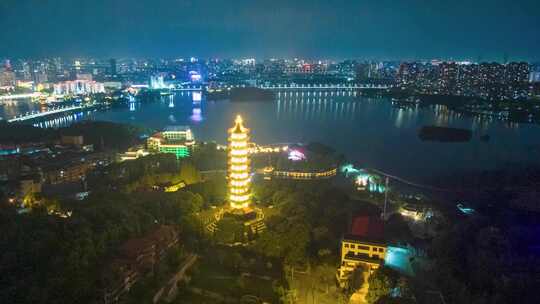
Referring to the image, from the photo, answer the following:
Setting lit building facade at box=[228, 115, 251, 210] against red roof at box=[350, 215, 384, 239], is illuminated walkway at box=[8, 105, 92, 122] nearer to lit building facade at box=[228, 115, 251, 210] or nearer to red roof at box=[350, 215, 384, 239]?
lit building facade at box=[228, 115, 251, 210]

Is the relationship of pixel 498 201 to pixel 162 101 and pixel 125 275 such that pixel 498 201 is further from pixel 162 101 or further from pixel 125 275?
pixel 162 101

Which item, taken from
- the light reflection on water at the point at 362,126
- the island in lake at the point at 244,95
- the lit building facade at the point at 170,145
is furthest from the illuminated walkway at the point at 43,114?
the lit building facade at the point at 170,145

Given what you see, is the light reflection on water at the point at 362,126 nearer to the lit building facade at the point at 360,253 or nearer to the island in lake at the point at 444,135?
the island in lake at the point at 444,135

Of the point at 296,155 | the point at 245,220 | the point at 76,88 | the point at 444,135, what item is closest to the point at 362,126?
the point at 444,135

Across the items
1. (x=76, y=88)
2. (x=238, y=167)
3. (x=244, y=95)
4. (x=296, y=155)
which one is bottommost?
(x=296, y=155)

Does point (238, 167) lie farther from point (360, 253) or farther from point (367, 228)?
point (360, 253)

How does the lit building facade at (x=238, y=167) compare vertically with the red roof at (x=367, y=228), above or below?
above
